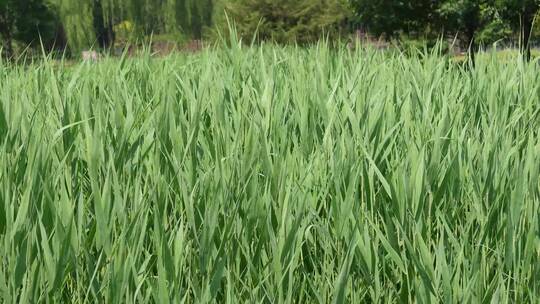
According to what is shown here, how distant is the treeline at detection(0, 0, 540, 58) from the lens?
746 cm

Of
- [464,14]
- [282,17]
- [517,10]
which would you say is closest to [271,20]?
[282,17]

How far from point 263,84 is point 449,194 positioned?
0.91 m

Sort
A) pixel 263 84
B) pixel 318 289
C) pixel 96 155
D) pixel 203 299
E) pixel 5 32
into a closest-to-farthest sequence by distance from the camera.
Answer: pixel 203 299
pixel 318 289
pixel 96 155
pixel 263 84
pixel 5 32

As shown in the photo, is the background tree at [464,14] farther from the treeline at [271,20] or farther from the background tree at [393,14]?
the background tree at [393,14]

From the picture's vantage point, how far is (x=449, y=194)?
1.25 meters

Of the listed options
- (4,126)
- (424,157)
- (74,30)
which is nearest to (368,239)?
(424,157)

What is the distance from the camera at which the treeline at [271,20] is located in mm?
7461

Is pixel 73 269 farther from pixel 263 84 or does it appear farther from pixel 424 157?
pixel 263 84

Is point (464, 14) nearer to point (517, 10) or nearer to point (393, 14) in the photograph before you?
point (517, 10)

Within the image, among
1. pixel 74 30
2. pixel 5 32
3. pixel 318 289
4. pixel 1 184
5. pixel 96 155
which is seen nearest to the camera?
pixel 318 289

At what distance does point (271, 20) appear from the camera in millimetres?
17078

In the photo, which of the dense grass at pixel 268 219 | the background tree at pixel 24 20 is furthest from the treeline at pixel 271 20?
the dense grass at pixel 268 219

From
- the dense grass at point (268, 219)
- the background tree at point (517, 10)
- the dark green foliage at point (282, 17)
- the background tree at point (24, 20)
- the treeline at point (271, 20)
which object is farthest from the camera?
the background tree at point (24, 20)

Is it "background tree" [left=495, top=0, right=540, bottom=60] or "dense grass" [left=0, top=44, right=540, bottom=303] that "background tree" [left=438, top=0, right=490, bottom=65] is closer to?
"background tree" [left=495, top=0, right=540, bottom=60]
